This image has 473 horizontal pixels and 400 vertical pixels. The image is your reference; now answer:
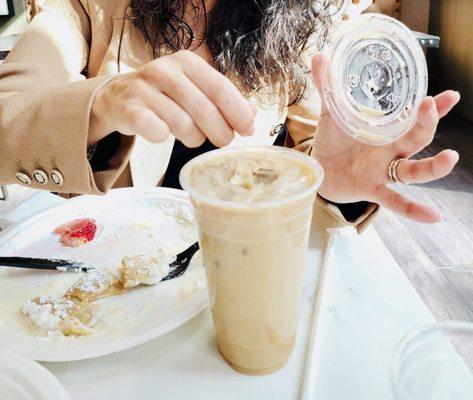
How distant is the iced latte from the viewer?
1.34 ft

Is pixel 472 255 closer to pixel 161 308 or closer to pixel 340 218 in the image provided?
pixel 340 218

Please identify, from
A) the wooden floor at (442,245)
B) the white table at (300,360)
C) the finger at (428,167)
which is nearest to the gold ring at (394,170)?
the finger at (428,167)

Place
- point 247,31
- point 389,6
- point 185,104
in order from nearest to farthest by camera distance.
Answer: point 185,104
point 247,31
point 389,6

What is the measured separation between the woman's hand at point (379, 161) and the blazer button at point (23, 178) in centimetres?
45

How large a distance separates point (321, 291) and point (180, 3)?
27.8 inches

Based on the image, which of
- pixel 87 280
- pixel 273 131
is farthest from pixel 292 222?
pixel 273 131

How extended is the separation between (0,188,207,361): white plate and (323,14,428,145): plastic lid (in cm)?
29

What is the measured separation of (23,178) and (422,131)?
0.59m

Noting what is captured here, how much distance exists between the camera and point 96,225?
726mm

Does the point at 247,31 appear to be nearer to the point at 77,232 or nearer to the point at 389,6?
the point at 77,232

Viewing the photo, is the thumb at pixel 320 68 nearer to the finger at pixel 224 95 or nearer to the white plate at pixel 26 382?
the finger at pixel 224 95

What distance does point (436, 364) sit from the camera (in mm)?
438

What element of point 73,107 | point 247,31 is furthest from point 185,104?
point 247,31

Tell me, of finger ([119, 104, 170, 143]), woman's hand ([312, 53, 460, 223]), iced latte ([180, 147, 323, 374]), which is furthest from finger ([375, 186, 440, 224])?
A: finger ([119, 104, 170, 143])
